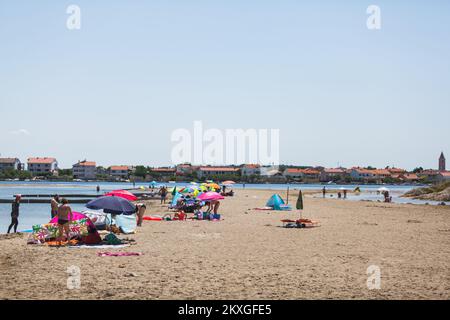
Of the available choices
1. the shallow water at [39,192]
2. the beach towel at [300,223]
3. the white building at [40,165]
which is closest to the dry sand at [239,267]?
the beach towel at [300,223]

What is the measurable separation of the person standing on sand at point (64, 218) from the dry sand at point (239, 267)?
0.80m

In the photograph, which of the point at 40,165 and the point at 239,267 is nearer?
the point at 239,267

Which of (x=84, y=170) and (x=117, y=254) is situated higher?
(x=84, y=170)

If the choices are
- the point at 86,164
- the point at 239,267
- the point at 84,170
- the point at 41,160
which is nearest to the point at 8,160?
the point at 41,160

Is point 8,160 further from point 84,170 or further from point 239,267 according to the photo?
point 239,267

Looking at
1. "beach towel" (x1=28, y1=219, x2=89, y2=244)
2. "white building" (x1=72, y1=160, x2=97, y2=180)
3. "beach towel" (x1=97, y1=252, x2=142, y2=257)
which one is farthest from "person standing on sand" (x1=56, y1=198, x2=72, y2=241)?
"white building" (x1=72, y1=160, x2=97, y2=180)

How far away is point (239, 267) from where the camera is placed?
39.1 ft

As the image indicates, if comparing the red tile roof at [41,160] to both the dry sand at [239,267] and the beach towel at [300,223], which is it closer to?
the beach towel at [300,223]

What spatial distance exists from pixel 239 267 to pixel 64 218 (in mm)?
5904

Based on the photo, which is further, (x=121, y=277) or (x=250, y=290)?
(x=121, y=277)

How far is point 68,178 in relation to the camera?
182250mm
